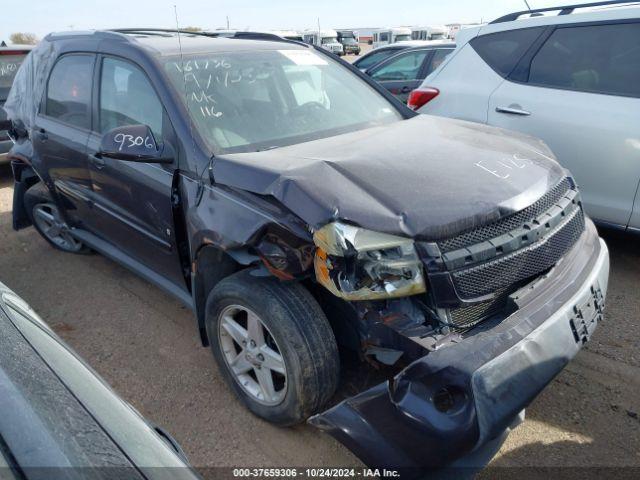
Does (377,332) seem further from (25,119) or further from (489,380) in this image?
(25,119)

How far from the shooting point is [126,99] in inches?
124

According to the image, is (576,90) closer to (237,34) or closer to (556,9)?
(556,9)

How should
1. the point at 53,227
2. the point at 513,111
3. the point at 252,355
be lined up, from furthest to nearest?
the point at 53,227 → the point at 513,111 → the point at 252,355

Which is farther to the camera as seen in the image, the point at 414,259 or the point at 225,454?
the point at 225,454

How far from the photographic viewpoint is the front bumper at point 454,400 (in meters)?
1.75

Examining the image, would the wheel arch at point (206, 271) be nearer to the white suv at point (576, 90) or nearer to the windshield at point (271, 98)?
the windshield at point (271, 98)

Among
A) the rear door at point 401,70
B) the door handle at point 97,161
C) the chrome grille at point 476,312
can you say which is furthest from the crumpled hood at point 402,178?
the rear door at point 401,70

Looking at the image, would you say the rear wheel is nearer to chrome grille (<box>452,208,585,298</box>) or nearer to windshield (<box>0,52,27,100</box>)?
windshield (<box>0,52,27,100</box>)

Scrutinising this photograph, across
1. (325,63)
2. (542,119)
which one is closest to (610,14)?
(542,119)

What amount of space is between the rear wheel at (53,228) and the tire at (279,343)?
2.39 m

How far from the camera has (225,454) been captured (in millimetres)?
2428

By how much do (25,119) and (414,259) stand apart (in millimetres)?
3657

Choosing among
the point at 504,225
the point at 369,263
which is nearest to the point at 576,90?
the point at 504,225

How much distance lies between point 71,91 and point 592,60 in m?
3.76
